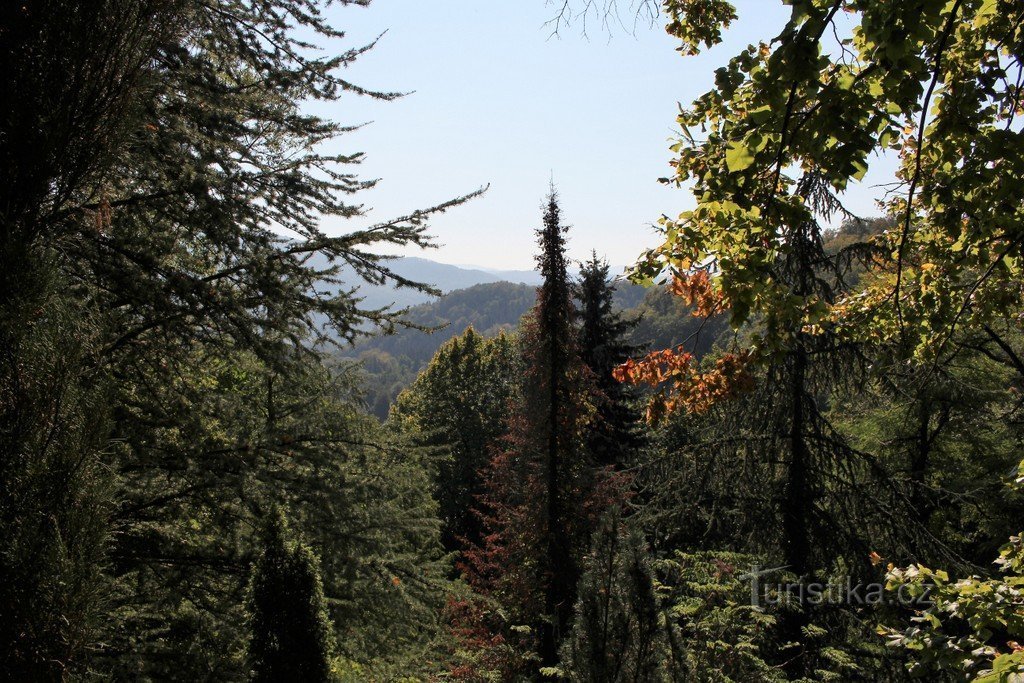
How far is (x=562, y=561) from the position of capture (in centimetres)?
1184

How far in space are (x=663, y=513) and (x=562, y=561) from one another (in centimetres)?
432

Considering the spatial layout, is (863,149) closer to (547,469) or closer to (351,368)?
(351,368)

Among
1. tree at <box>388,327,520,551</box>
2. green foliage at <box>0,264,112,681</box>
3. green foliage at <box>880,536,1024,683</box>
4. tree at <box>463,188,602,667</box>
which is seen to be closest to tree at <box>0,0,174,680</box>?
green foliage at <box>0,264,112,681</box>

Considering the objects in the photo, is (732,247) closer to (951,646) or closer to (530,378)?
(951,646)

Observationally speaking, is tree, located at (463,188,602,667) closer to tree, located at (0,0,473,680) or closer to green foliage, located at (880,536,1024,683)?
tree, located at (0,0,473,680)

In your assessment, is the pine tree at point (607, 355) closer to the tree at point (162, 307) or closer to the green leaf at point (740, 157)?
the tree at point (162, 307)

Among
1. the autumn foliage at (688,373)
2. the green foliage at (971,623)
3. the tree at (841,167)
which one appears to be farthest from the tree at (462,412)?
the green foliage at (971,623)

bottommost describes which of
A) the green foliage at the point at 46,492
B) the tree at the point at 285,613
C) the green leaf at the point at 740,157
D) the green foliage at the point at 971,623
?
the tree at the point at 285,613

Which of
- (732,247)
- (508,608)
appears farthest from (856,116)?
(508,608)

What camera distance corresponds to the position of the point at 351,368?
1102 cm

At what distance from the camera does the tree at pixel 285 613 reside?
19.6 feet

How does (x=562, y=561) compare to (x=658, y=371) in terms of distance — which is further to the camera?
(x=562, y=561)

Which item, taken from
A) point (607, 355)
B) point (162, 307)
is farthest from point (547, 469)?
point (607, 355)

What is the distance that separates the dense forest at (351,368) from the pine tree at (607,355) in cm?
1148
